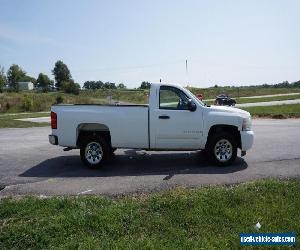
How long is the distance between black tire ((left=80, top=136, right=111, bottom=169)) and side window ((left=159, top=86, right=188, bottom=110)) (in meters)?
1.64

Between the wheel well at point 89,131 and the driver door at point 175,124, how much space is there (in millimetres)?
1165

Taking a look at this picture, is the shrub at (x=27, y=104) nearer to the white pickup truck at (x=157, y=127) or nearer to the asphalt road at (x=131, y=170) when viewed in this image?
the asphalt road at (x=131, y=170)

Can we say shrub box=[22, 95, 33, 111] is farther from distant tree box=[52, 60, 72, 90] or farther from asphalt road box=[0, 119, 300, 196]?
asphalt road box=[0, 119, 300, 196]

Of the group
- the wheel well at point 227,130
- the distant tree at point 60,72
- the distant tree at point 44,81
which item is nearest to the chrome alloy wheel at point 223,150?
the wheel well at point 227,130

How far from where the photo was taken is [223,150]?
30.8ft

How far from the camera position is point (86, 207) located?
6176 millimetres

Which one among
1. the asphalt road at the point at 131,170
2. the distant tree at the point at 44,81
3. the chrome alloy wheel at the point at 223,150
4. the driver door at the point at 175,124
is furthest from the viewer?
the distant tree at the point at 44,81

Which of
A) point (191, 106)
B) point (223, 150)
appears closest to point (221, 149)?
point (223, 150)

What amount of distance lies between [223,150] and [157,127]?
1.68 meters

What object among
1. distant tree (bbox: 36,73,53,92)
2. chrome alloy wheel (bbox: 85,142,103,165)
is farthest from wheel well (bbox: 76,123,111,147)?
distant tree (bbox: 36,73,53,92)

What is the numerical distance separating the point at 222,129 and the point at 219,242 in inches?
194

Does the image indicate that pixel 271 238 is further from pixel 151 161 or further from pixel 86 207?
pixel 151 161

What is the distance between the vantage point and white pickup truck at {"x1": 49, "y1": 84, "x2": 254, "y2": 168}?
925cm

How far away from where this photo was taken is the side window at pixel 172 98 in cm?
935
